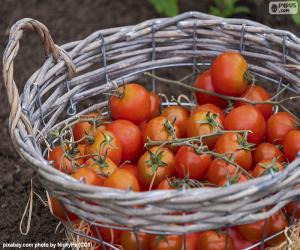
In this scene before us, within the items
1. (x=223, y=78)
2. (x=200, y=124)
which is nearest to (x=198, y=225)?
(x=200, y=124)

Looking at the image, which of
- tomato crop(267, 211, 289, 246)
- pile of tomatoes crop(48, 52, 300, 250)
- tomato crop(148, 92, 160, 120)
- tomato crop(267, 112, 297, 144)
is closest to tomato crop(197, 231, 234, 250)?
pile of tomatoes crop(48, 52, 300, 250)

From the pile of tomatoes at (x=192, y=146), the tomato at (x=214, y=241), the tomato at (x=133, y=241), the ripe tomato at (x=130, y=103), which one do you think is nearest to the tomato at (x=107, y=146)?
the pile of tomatoes at (x=192, y=146)

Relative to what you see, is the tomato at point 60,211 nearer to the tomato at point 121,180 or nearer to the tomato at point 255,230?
the tomato at point 121,180

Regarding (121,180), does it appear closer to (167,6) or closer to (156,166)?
(156,166)

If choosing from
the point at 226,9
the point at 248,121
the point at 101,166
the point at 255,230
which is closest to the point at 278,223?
the point at 255,230

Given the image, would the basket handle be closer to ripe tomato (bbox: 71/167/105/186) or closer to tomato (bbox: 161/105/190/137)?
ripe tomato (bbox: 71/167/105/186)

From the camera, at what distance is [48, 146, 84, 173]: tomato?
151 cm

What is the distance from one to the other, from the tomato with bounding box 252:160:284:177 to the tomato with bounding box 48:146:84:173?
Answer: 427mm

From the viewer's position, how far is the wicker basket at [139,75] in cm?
124

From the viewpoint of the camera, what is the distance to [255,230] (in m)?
1.38

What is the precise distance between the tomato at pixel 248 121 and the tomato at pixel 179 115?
0.13 meters

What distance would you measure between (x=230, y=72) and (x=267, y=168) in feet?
1.24

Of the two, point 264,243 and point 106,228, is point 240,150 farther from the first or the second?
point 106,228

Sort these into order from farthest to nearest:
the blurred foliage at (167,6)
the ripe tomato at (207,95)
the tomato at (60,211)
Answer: the blurred foliage at (167,6)
the ripe tomato at (207,95)
the tomato at (60,211)
